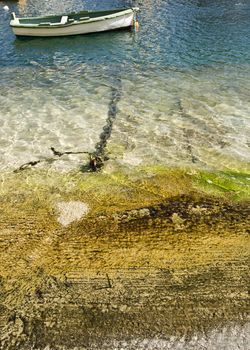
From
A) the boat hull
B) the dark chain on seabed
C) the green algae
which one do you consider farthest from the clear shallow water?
the green algae

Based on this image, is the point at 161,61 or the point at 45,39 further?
the point at 45,39

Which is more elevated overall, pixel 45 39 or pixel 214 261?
pixel 45 39

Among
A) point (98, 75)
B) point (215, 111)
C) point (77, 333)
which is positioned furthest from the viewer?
point (98, 75)

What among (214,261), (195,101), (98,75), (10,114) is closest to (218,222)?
(214,261)

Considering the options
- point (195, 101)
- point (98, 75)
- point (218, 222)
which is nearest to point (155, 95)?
point (195, 101)

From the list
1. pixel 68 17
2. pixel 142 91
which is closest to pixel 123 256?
pixel 142 91

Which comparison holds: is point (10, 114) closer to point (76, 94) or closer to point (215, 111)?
point (76, 94)

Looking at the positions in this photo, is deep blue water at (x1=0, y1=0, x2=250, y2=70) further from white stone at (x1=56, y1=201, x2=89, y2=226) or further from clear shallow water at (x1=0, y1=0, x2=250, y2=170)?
white stone at (x1=56, y1=201, x2=89, y2=226)

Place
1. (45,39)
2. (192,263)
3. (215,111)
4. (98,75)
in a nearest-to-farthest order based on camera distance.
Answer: (192,263) < (215,111) < (98,75) < (45,39)
